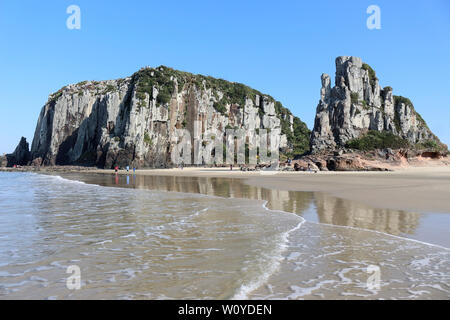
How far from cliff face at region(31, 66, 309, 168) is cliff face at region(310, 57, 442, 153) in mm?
43974

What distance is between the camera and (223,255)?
6512 millimetres

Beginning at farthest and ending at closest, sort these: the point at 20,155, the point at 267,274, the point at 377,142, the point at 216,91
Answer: the point at 216,91 → the point at 20,155 → the point at 377,142 → the point at 267,274

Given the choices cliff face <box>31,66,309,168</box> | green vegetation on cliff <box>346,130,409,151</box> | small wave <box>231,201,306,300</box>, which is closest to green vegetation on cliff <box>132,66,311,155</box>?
cliff face <box>31,66,309,168</box>

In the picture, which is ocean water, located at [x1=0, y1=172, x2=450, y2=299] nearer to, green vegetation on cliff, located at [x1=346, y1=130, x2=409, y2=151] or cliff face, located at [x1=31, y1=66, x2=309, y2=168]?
green vegetation on cliff, located at [x1=346, y1=130, x2=409, y2=151]

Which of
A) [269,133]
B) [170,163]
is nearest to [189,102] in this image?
[170,163]

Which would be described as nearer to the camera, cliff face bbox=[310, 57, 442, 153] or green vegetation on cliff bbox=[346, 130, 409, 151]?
green vegetation on cliff bbox=[346, 130, 409, 151]

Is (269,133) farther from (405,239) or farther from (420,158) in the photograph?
(405,239)

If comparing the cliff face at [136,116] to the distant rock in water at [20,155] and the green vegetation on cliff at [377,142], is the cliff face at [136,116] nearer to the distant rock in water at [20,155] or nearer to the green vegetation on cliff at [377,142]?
the distant rock in water at [20,155]

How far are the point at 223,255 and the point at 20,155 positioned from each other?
11853 cm

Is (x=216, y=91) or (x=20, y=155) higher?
(x=216, y=91)

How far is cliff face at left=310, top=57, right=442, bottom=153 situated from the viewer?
55.9 metres

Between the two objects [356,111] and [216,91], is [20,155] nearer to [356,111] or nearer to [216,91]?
[216,91]

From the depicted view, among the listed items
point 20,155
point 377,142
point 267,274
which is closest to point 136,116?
point 20,155
